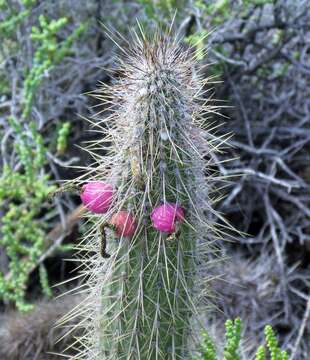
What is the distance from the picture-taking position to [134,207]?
1.51 metres

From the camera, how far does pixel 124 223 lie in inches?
58.9

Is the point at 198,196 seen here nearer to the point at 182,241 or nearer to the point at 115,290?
the point at 182,241

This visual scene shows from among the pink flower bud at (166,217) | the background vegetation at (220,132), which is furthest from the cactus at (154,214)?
the background vegetation at (220,132)

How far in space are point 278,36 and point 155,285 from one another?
217 centimetres

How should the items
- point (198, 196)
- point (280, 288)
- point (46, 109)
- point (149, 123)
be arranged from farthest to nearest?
point (46, 109) < point (280, 288) < point (198, 196) < point (149, 123)

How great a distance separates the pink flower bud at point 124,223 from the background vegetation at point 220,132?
45.2 inches

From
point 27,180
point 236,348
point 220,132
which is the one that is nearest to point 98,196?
point 236,348

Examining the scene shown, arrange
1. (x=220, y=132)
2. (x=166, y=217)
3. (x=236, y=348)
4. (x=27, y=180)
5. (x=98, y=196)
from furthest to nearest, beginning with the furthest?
(x=220, y=132), (x=27, y=180), (x=236, y=348), (x=98, y=196), (x=166, y=217)

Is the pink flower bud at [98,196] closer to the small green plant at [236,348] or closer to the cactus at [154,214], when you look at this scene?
the cactus at [154,214]

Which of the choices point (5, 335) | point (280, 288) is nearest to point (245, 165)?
point (280, 288)

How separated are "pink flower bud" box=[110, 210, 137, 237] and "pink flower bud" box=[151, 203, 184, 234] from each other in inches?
2.4

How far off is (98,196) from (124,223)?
0.36 ft

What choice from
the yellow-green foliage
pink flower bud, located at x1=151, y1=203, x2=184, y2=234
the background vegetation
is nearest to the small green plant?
pink flower bud, located at x1=151, y1=203, x2=184, y2=234

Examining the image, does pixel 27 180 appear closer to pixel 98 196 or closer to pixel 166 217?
pixel 98 196
